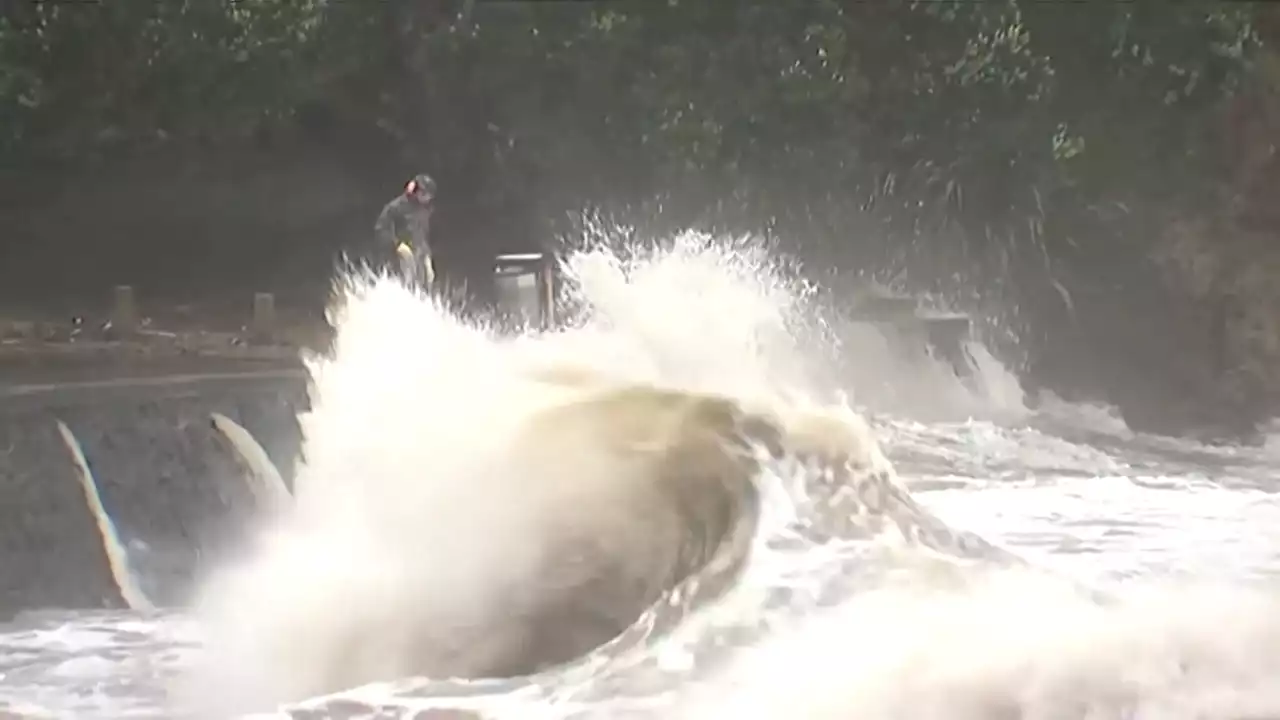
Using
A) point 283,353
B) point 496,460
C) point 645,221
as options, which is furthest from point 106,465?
point 645,221

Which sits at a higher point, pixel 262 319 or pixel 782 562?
pixel 262 319

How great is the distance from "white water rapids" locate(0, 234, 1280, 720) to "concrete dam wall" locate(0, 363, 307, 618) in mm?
54

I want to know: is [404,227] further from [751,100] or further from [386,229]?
[751,100]

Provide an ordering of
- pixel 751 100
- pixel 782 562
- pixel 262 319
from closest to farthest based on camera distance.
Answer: pixel 782 562 → pixel 262 319 → pixel 751 100

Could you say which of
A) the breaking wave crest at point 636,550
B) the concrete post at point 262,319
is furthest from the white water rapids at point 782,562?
the concrete post at point 262,319

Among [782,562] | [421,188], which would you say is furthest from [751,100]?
[782,562]

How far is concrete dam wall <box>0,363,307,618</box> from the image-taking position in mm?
1902

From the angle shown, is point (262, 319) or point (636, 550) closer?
point (636, 550)

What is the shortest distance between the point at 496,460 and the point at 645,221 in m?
0.46

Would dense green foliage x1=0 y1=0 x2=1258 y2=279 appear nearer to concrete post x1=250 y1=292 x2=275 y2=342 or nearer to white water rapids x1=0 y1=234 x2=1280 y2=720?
white water rapids x1=0 y1=234 x2=1280 y2=720

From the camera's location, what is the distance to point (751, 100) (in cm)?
206

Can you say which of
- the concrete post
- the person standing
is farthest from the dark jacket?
the concrete post

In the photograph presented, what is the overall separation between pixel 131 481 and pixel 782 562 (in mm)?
1015

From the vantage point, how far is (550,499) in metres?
1.89
